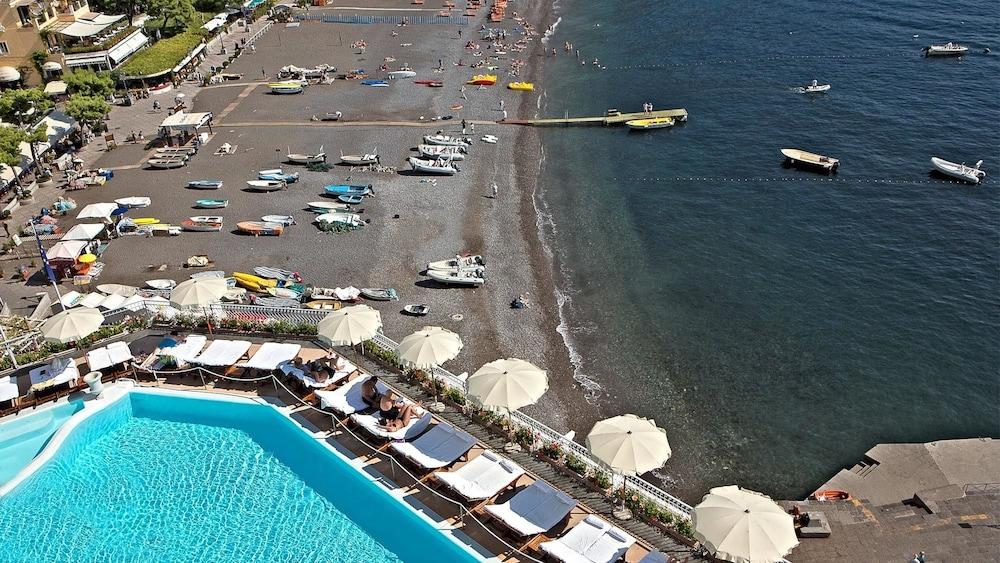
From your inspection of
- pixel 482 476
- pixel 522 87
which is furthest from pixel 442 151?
pixel 482 476

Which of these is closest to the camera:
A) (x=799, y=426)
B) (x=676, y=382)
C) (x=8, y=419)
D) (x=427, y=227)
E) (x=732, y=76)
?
(x=8, y=419)

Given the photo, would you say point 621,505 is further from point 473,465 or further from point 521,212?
point 521,212

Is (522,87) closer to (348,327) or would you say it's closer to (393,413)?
(348,327)

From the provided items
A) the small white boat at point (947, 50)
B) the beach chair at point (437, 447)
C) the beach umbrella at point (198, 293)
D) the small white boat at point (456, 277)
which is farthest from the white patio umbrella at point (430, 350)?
the small white boat at point (947, 50)

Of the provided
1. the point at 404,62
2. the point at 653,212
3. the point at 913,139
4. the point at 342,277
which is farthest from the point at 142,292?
the point at 913,139

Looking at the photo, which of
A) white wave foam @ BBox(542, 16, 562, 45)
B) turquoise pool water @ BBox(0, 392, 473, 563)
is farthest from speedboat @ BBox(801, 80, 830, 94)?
turquoise pool water @ BBox(0, 392, 473, 563)
